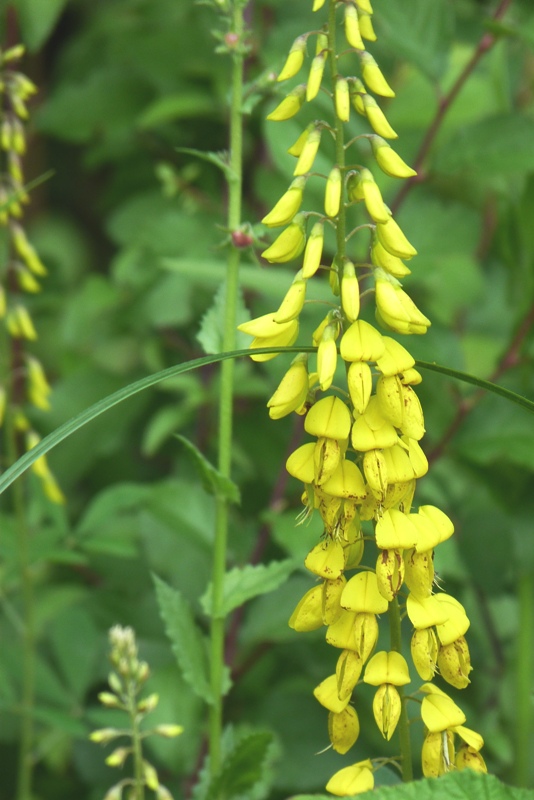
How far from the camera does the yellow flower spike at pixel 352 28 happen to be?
3.20ft

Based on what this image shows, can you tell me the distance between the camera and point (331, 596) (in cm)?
94

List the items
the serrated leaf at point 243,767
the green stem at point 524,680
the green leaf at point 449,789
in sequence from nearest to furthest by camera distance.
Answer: the green leaf at point 449,789 → the serrated leaf at point 243,767 → the green stem at point 524,680

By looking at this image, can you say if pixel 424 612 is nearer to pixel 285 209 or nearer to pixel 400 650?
pixel 400 650

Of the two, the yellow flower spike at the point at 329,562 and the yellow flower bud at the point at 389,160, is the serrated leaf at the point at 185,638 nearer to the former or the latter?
the yellow flower spike at the point at 329,562

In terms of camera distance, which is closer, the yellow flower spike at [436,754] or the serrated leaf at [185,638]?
the yellow flower spike at [436,754]

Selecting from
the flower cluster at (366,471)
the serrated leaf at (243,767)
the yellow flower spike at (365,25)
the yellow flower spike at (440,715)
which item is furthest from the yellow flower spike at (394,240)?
the serrated leaf at (243,767)

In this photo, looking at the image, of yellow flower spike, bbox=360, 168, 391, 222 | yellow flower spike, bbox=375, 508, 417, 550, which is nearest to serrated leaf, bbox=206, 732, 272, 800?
yellow flower spike, bbox=375, 508, 417, 550

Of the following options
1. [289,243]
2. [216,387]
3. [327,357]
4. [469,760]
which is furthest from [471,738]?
[216,387]

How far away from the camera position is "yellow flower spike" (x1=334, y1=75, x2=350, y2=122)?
909 mm


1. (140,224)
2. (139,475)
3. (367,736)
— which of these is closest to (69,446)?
(139,475)

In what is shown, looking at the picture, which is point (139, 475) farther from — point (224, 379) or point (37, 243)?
point (224, 379)

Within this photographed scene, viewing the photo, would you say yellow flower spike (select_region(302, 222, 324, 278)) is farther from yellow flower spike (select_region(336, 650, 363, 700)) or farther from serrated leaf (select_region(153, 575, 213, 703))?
serrated leaf (select_region(153, 575, 213, 703))

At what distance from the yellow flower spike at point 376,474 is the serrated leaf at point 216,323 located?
1.32 feet

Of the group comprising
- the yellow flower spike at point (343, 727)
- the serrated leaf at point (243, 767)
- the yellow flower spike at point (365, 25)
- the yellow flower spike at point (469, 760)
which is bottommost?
the serrated leaf at point (243, 767)
